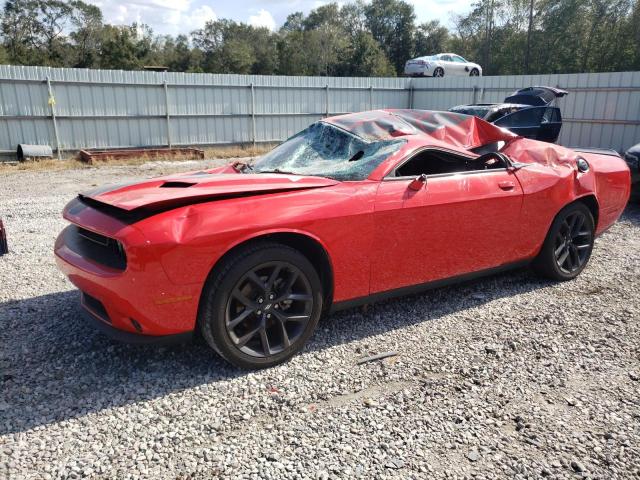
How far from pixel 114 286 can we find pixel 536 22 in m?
49.1

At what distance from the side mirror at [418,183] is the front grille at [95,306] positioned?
7.02ft

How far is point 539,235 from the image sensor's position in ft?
14.3

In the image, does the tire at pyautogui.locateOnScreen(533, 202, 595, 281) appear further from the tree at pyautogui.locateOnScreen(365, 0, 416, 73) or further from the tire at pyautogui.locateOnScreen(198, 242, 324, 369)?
the tree at pyautogui.locateOnScreen(365, 0, 416, 73)

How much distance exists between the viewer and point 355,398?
9.41 ft

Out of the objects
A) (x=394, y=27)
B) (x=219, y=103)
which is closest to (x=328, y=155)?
(x=219, y=103)

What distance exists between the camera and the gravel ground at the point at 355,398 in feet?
7.68

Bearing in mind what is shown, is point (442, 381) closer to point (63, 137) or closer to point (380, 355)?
point (380, 355)

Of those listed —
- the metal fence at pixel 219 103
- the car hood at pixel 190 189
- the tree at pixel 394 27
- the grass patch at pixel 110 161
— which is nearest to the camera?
the car hood at pixel 190 189

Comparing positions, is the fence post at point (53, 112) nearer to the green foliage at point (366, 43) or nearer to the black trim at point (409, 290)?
the black trim at point (409, 290)

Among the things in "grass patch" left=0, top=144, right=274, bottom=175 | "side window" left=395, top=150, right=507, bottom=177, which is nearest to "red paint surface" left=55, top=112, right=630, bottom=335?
"side window" left=395, top=150, right=507, bottom=177

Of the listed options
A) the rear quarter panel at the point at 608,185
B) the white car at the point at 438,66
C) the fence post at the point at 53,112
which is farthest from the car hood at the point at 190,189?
the white car at the point at 438,66

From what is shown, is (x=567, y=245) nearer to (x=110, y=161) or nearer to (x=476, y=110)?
(x=476, y=110)

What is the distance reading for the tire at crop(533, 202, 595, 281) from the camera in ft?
14.7

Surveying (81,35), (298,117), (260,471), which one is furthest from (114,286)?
(81,35)
